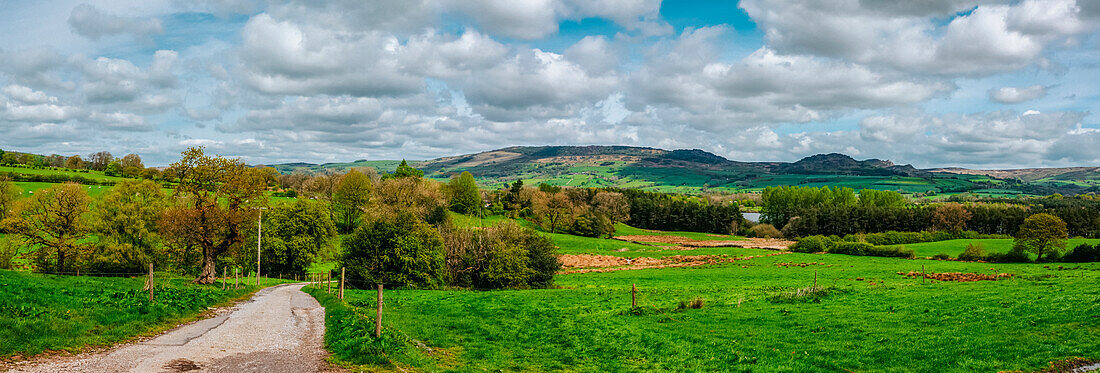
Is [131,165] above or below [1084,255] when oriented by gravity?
above

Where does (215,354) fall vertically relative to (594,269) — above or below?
above

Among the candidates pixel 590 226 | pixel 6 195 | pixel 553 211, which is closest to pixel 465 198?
pixel 553 211

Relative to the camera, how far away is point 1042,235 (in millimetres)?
65312

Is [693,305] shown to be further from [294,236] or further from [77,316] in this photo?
[294,236]

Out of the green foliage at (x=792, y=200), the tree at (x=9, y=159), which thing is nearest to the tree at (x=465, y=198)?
the green foliage at (x=792, y=200)

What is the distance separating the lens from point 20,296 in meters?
16.8

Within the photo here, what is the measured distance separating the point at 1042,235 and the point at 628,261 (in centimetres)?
5338

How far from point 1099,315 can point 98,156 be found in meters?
204

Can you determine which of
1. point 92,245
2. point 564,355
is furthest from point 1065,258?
point 92,245

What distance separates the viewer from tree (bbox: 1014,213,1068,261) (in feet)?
213

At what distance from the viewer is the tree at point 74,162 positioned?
142 metres

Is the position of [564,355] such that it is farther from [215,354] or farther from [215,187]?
[215,187]

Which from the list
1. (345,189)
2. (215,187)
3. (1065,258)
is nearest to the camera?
(215,187)

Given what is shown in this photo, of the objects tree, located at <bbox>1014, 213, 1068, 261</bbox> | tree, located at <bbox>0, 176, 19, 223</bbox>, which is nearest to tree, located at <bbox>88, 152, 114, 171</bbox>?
tree, located at <bbox>0, 176, 19, 223</bbox>
